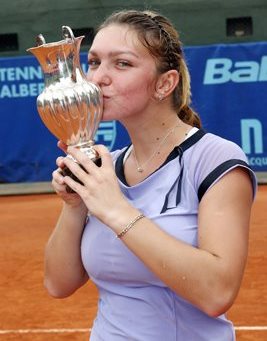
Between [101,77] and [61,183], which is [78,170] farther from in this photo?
[101,77]

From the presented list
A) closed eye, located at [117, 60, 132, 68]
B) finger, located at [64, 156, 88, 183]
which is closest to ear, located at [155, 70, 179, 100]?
closed eye, located at [117, 60, 132, 68]

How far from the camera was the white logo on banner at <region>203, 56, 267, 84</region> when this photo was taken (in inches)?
486

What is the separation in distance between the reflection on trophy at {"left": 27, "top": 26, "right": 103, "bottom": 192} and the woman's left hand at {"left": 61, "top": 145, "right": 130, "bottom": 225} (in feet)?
0.10

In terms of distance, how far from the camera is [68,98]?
6.18ft

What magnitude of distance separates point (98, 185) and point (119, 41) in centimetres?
41

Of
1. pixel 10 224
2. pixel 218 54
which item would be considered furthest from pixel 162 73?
pixel 218 54

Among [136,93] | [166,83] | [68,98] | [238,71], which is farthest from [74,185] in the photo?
[238,71]

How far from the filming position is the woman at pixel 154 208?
6.08 ft

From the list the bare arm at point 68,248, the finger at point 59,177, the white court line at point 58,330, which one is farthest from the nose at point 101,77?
the white court line at point 58,330

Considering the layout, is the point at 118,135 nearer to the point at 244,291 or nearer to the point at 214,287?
the point at 244,291

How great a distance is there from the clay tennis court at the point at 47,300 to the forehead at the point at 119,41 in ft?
11.8

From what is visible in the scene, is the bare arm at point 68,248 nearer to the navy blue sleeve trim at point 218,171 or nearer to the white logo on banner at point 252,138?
the navy blue sleeve trim at point 218,171

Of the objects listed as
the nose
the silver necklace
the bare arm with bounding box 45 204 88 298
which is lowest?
the bare arm with bounding box 45 204 88 298

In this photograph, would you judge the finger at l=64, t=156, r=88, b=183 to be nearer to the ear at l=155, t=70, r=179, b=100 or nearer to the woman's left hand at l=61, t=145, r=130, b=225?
the woman's left hand at l=61, t=145, r=130, b=225
